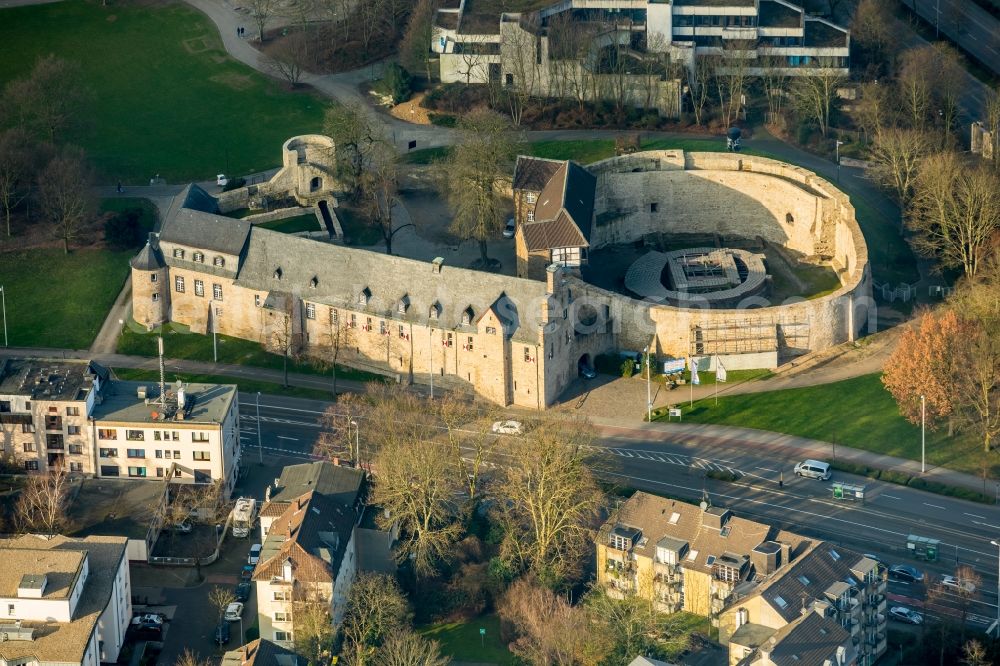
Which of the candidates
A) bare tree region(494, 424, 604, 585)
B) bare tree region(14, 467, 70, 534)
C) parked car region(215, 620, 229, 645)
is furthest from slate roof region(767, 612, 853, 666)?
bare tree region(14, 467, 70, 534)

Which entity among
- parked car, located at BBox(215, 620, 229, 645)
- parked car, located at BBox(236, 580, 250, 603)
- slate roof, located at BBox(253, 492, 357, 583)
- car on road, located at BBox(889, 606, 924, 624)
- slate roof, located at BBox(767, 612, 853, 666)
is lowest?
car on road, located at BBox(889, 606, 924, 624)

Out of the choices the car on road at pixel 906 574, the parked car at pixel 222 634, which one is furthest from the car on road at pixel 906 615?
the parked car at pixel 222 634

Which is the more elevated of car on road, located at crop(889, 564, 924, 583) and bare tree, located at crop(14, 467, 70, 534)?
bare tree, located at crop(14, 467, 70, 534)

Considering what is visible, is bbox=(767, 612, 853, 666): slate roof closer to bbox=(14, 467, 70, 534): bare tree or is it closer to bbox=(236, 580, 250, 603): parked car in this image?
bbox=(236, 580, 250, 603): parked car

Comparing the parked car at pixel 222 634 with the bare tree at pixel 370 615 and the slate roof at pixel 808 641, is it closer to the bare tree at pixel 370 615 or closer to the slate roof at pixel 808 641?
the bare tree at pixel 370 615

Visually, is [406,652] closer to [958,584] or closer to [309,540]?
[309,540]

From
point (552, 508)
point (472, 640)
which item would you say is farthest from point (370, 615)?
point (552, 508)
